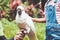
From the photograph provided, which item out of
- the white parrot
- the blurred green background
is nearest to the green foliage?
the blurred green background

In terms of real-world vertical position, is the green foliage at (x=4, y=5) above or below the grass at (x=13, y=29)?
above

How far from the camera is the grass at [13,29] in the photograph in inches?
63.2

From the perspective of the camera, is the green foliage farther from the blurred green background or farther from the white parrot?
the white parrot

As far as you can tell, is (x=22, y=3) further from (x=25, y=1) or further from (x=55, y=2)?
(x=55, y=2)

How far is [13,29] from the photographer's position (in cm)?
165

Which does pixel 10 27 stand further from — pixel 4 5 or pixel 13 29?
pixel 4 5

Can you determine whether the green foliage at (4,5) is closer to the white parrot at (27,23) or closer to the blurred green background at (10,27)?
the blurred green background at (10,27)

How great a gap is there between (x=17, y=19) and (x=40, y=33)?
24 cm

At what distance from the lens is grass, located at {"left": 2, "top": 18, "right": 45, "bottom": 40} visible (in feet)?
5.27

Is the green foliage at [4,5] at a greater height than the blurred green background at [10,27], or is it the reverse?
the green foliage at [4,5]

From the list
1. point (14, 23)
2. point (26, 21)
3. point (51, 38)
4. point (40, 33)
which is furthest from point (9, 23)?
point (51, 38)

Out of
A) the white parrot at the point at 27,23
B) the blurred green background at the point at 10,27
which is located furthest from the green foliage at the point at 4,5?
the white parrot at the point at 27,23

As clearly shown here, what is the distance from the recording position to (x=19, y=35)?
165cm

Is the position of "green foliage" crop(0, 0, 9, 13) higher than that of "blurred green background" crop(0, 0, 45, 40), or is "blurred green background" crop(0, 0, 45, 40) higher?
"green foliage" crop(0, 0, 9, 13)
